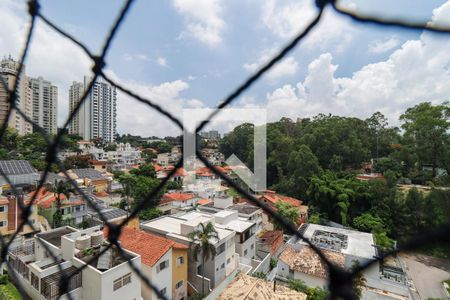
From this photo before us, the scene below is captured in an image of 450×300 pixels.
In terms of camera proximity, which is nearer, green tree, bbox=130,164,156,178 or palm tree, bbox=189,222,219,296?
palm tree, bbox=189,222,219,296

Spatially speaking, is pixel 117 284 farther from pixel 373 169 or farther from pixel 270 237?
pixel 373 169

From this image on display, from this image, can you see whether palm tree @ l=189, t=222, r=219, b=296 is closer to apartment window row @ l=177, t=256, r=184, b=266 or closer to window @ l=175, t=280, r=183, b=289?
apartment window row @ l=177, t=256, r=184, b=266

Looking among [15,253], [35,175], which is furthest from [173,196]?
[15,253]

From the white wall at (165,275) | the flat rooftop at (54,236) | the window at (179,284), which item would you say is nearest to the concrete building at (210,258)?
the window at (179,284)

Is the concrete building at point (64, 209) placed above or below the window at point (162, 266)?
above

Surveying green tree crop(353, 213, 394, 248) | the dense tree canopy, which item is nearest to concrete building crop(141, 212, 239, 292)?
the dense tree canopy

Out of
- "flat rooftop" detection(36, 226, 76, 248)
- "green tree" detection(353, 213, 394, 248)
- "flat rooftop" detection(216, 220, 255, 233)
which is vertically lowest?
"green tree" detection(353, 213, 394, 248)

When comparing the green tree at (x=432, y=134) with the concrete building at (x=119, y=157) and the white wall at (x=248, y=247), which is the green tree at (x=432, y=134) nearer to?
the white wall at (x=248, y=247)

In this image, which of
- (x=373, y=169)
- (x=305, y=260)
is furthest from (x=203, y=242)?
(x=373, y=169)
